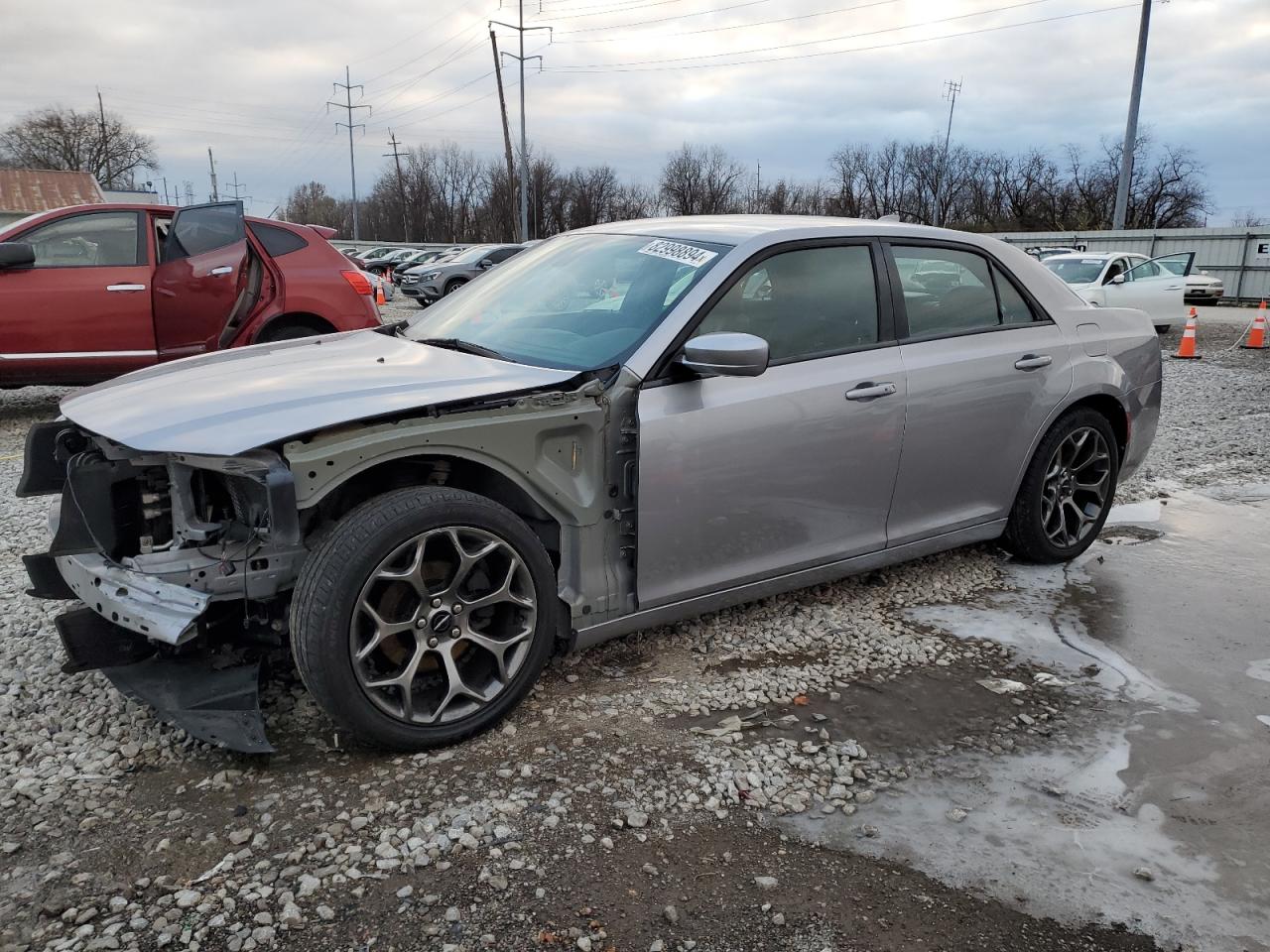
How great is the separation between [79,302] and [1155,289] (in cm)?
1723

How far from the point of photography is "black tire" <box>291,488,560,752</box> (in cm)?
265

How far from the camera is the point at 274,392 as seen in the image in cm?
294

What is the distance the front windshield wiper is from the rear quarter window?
15.8ft

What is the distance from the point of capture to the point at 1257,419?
9.05 meters

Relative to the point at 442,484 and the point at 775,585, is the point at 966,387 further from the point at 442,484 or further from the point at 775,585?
the point at 442,484

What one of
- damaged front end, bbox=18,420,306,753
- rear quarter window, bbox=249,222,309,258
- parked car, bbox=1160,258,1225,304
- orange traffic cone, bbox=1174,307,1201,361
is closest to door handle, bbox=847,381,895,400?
damaged front end, bbox=18,420,306,753

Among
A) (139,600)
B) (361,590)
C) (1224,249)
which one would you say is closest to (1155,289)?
(1224,249)

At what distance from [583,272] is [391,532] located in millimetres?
1589

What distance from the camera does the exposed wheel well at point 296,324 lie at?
7.88 metres

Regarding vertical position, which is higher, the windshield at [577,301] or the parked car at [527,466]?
the windshield at [577,301]

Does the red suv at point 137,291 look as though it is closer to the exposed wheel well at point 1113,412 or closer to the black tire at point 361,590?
the black tire at point 361,590

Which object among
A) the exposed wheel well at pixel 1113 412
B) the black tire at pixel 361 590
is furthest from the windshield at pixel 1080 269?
the black tire at pixel 361 590

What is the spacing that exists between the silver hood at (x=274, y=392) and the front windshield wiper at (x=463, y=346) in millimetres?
72

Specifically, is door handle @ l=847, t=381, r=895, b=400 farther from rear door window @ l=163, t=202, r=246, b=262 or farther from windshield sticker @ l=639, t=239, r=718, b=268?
rear door window @ l=163, t=202, r=246, b=262
